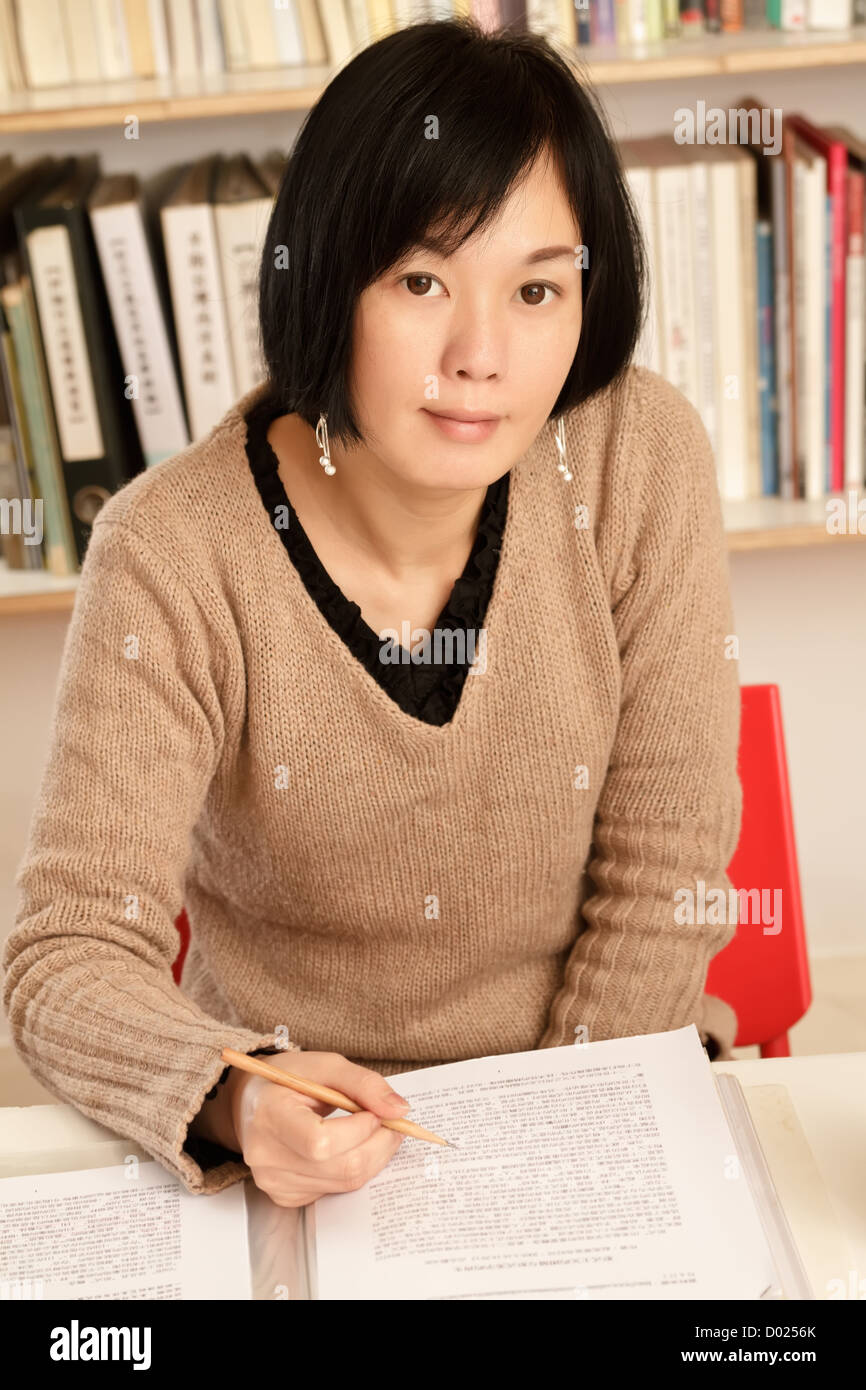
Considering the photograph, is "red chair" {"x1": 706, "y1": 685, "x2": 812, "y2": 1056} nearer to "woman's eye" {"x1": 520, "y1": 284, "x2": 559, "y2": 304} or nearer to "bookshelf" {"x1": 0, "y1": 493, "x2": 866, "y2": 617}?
"bookshelf" {"x1": 0, "y1": 493, "x2": 866, "y2": 617}

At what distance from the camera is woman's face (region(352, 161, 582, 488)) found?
93 centimetres

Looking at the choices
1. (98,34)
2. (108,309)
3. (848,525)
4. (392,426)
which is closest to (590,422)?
(392,426)

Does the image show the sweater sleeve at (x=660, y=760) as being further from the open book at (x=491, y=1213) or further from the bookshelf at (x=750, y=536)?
the bookshelf at (x=750, y=536)

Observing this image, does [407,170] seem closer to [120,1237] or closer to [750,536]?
[120,1237]

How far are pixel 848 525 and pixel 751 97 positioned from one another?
556 millimetres

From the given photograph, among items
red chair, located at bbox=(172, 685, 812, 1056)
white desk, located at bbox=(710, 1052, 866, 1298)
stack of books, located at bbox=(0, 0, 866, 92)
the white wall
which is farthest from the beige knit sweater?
the white wall

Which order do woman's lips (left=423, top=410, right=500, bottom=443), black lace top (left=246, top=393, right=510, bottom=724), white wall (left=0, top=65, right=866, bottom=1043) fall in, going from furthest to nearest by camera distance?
white wall (left=0, top=65, right=866, bottom=1043) → black lace top (left=246, top=393, right=510, bottom=724) → woman's lips (left=423, top=410, right=500, bottom=443)

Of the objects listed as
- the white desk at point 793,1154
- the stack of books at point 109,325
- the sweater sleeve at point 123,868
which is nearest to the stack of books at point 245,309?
the stack of books at point 109,325

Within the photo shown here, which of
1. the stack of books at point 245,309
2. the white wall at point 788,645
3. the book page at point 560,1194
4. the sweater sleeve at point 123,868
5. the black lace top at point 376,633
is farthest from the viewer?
the white wall at point 788,645

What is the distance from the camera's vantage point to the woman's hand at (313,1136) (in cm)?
77

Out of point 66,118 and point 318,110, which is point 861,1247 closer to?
point 318,110

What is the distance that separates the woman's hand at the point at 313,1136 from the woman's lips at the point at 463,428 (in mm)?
431

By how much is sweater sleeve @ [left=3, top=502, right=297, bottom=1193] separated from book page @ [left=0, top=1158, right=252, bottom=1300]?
20 millimetres

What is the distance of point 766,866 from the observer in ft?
4.36
